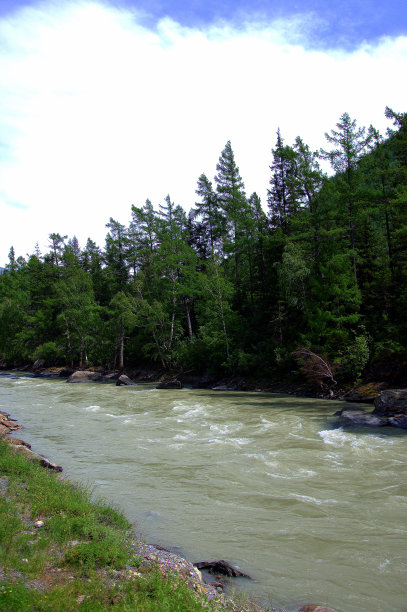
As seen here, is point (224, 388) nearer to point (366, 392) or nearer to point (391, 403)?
point (366, 392)

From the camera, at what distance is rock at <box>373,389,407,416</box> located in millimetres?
17891

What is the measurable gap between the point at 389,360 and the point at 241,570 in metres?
22.2

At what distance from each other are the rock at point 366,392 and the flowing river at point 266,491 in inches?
203

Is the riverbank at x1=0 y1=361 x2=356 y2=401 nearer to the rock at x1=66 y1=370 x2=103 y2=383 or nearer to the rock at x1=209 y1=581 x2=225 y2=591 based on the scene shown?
the rock at x1=66 y1=370 x2=103 y2=383

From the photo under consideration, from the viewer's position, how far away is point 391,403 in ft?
60.0

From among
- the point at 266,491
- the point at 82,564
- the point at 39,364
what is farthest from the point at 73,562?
the point at 39,364

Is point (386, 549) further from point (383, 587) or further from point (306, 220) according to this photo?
point (306, 220)

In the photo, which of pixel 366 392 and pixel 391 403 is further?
pixel 366 392

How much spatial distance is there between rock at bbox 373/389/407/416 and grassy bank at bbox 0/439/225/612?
47.7ft

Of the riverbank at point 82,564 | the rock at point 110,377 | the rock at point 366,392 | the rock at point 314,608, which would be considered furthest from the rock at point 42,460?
the rock at point 110,377

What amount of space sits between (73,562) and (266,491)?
17.6 feet

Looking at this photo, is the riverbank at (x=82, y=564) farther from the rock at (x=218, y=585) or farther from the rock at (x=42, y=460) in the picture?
the rock at (x=42, y=460)

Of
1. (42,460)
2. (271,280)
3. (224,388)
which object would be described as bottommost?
(224,388)

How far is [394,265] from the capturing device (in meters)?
31.6
